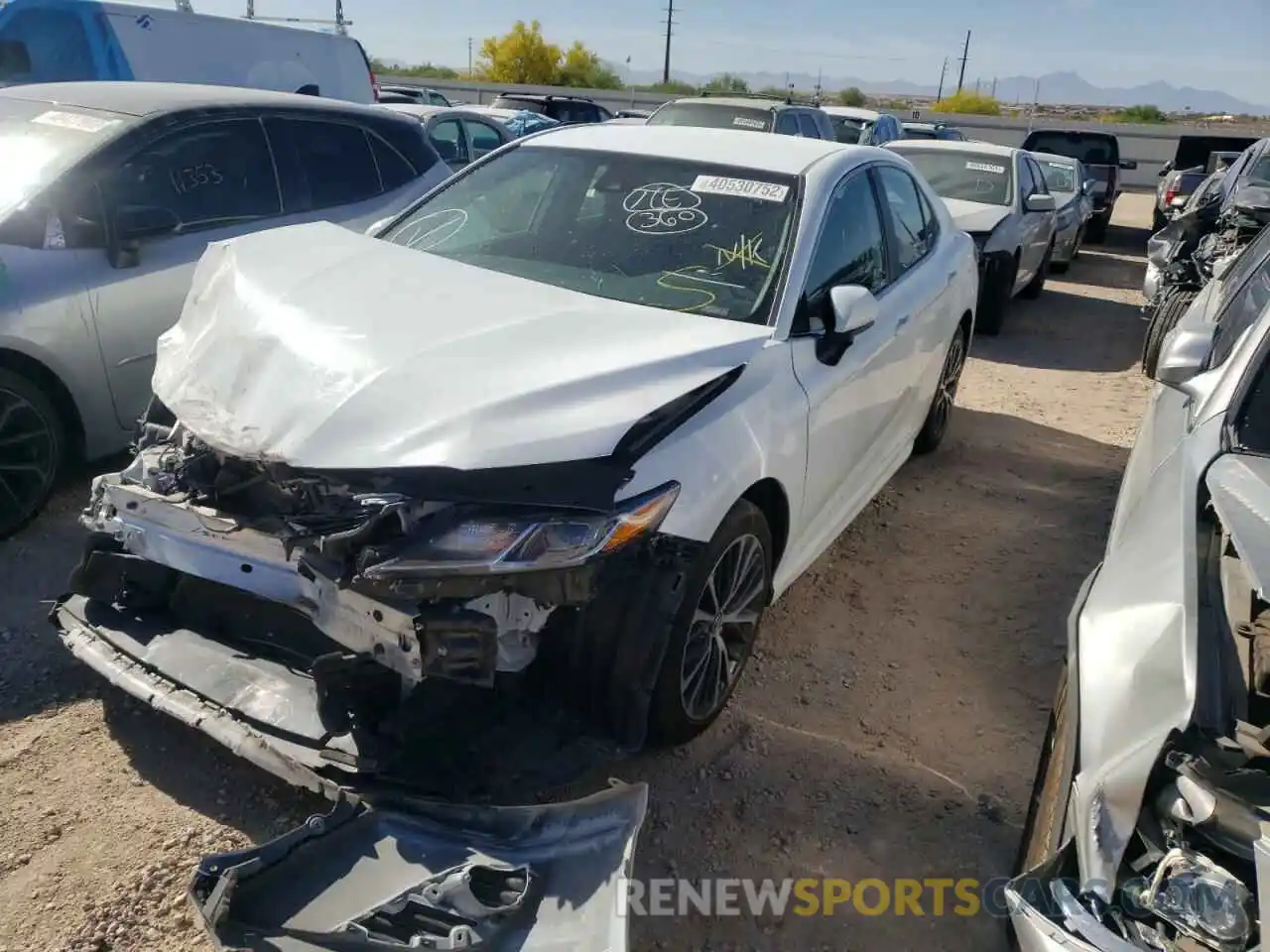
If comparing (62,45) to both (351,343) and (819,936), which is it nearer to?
(351,343)

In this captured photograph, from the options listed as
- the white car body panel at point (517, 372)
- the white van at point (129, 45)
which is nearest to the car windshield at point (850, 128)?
the white van at point (129, 45)

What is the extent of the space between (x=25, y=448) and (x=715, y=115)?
880 centimetres

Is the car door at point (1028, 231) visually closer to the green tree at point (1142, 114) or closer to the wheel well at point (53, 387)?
the wheel well at point (53, 387)

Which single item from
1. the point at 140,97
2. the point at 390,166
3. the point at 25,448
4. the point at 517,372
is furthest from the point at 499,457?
the point at 390,166

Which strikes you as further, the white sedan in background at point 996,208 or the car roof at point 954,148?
the car roof at point 954,148

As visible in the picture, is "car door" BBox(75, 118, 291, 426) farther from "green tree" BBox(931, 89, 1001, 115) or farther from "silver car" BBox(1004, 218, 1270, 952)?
"green tree" BBox(931, 89, 1001, 115)

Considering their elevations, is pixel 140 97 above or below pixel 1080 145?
above

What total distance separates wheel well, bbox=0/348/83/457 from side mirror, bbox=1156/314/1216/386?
14.1 feet

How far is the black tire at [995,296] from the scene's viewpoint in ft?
29.4

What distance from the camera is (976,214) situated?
903 cm

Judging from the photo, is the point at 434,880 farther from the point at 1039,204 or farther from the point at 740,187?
the point at 1039,204

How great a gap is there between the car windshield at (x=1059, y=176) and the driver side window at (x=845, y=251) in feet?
31.3

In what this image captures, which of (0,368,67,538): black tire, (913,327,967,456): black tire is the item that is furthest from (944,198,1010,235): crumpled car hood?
(0,368,67,538): black tire

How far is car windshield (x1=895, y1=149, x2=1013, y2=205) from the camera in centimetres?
960
